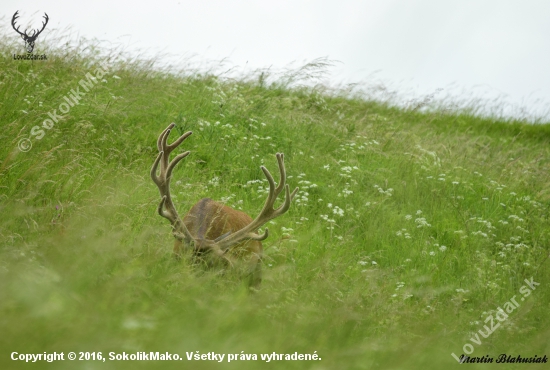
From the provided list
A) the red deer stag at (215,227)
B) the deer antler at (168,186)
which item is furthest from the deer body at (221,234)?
the deer antler at (168,186)

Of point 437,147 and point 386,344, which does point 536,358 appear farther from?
point 437,147

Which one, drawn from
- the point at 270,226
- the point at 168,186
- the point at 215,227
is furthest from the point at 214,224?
the point at 270,226

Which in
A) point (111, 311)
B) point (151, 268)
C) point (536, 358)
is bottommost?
point (536, 358)

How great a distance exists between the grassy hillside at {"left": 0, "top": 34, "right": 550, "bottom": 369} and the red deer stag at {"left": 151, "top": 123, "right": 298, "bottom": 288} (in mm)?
167

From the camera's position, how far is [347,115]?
39.6 ft

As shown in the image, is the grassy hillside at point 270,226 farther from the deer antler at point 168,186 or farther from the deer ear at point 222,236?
the deer ear at point 222,236

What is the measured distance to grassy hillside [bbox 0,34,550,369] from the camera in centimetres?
342

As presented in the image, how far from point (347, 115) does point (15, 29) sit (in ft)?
18.9

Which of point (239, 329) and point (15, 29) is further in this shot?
point (15, 29)

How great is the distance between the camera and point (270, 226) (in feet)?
23.5

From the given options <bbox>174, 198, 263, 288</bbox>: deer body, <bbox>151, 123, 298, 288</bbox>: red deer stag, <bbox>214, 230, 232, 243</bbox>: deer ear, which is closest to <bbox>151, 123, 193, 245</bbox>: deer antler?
<bbox>151, 123, 298, 288</bbox>: red deer stag

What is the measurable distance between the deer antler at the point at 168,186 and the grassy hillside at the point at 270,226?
0.42 feet

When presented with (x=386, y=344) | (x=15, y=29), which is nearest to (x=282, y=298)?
(x=386, y=344)

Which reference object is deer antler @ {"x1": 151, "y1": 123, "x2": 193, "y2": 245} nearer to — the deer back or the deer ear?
the deer back
